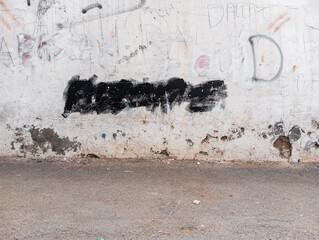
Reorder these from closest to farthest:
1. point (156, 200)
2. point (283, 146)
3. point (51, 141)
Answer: point (156, 200) → point (283, 146) → point (51, 141)

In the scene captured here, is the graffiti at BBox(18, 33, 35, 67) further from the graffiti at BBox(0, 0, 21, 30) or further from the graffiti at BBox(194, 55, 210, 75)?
the graffiti at BBox(194, 55, 210, 75)

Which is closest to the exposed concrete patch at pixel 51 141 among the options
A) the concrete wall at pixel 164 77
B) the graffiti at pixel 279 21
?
the concrete wall at pixel 164 77

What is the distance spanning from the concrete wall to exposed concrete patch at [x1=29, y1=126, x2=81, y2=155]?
1 centimetres

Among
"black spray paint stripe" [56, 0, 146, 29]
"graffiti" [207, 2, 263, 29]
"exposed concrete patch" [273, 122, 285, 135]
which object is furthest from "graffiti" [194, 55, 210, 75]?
"exposed concrete patch" [273, 122, 285, 135]

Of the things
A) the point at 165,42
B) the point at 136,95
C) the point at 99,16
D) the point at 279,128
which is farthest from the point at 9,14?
the point at 279,128

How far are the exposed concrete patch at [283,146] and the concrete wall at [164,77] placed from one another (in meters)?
0.01

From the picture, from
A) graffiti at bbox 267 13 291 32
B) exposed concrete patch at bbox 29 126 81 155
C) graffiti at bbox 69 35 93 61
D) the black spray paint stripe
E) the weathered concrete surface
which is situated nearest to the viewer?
the weathered concrete surface

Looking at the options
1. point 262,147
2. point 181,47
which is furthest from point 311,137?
point 181,47

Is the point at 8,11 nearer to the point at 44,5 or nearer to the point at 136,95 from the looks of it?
the point at 44,5

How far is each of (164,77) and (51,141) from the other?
1830 mm

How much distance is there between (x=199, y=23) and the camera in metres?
4.65

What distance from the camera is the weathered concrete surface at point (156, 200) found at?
307cm

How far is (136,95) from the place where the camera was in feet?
15.8

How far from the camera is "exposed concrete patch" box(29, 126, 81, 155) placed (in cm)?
495
